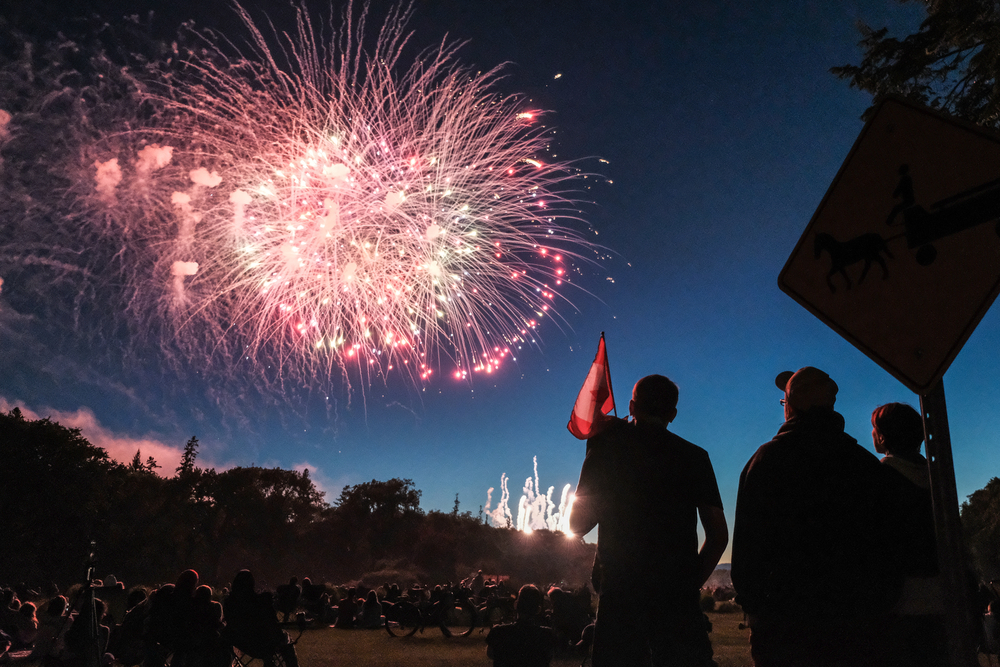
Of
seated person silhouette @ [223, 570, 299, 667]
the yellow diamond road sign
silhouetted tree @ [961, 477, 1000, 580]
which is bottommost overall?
seated person silhouette @ [223, 570, 299, 667]

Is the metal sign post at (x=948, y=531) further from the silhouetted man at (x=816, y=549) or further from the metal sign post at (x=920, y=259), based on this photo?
the silhouetted man at (x=816, y=549)

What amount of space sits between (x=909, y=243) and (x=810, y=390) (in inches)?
36.4

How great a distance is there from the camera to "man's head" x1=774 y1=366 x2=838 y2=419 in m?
2.52

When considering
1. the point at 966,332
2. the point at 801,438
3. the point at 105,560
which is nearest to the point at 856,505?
the point at 801,438

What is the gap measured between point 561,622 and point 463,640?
16.7ft

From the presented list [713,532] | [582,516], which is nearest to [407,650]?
[582,516]

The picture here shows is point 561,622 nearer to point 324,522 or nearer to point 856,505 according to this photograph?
point 856,505

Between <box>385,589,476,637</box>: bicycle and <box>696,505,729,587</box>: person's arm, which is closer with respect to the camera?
<box>696,505,729,587</box>: person's arm

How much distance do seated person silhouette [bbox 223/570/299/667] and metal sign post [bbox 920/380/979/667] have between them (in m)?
7.47

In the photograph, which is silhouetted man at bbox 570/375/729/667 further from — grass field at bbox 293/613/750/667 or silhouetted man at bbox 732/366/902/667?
grass field at bbox 293/613/750/667

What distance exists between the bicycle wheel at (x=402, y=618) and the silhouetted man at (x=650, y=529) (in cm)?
1500

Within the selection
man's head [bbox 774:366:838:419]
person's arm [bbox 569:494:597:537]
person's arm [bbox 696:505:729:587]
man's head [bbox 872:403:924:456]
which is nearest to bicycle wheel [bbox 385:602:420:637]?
person's arm [bbox 569:494:597:537]

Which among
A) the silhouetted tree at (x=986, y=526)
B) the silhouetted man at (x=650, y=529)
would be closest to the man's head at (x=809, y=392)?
the silhouetted man at (x=650, y=529)

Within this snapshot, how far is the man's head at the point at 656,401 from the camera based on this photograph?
3080mm
